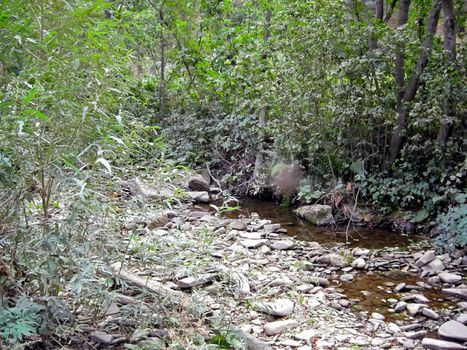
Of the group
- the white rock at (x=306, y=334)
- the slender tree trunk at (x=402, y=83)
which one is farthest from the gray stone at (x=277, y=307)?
the slender tree trunk at (x=402, y=83)

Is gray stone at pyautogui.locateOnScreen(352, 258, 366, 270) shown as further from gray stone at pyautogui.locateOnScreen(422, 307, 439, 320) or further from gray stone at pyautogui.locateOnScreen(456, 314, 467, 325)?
gray stone at pyautogui.locateOnScreen(456, 314, 467, 325)

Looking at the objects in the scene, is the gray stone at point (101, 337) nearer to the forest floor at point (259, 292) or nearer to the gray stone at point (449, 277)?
the forest floor at point (259, 292)

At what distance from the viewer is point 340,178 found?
20.2 feet

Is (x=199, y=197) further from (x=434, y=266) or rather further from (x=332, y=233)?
(x=434, y=266)

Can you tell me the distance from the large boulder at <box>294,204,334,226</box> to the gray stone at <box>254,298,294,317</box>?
2.63m

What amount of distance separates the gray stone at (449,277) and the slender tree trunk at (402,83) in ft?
6.85

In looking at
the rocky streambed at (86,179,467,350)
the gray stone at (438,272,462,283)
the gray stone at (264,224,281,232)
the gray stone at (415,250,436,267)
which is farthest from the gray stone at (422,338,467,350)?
the gray stone at (264,224,281,232)

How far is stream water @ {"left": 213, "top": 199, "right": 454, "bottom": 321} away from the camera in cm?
359

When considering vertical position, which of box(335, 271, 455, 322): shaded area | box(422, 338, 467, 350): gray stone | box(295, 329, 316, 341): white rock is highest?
box(295, 329, 316, 341): white rock

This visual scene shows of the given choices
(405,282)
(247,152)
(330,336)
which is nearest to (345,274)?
(405,282)

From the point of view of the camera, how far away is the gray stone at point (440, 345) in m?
2.79

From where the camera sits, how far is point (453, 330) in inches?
118

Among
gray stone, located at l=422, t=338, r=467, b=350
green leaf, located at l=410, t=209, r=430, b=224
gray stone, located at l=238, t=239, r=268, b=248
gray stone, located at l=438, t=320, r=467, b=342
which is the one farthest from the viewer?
green leaf, located at l=410, t=209, r=430, b=224

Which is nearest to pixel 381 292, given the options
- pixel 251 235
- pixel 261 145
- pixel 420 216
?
pixel 251 235
